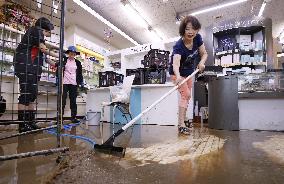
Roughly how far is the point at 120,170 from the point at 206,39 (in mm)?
5459

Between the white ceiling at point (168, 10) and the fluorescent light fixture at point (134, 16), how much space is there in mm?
137

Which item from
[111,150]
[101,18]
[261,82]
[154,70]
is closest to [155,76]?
[154,70]

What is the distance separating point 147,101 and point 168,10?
4009 millimetres

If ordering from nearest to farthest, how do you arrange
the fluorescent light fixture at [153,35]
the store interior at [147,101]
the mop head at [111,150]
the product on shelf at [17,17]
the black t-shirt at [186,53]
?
the store interior at [147,101], the mop head at [111,150], the black t-shirt at [186,53], the product on shelf at [17,17], the fluorescent light fixture at [153,35]

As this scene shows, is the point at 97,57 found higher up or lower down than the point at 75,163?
→ higher up

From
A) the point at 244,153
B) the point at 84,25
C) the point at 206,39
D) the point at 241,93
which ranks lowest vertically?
the point at 244,153

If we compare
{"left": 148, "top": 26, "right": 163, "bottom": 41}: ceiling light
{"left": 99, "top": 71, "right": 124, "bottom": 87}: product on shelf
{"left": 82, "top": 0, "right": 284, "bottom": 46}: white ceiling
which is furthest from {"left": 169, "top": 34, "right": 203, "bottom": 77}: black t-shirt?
{"left": 148, "top": 26, "right": 163, "bottom": 41}: ceiling light

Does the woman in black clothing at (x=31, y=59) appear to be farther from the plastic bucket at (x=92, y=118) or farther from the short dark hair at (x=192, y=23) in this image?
the short dark hair at (x=192, y=23)

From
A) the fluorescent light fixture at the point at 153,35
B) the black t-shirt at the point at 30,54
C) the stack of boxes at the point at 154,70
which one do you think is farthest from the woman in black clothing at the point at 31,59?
the fluorescent light fixture at the point at 153,35

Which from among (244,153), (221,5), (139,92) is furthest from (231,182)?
(221,5)

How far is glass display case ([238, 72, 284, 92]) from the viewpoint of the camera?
9.86 ft

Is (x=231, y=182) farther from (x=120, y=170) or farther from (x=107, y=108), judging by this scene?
(x=107, y=108)

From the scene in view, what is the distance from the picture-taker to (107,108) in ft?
16.2

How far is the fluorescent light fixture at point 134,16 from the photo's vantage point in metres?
6.73
